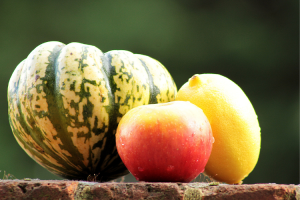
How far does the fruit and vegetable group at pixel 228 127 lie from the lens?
1.96ft

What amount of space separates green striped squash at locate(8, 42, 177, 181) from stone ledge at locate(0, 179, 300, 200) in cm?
15

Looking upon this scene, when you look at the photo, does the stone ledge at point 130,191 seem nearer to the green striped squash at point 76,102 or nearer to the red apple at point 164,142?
the red apple at point 164,142

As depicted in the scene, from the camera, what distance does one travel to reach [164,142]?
49 centimetres

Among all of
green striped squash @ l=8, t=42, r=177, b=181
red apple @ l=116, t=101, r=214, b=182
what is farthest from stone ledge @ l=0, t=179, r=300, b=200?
green striped squash @ l=8, t=42, r=177, b=181

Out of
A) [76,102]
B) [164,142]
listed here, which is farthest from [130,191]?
[76,102]

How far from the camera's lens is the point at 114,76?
24.7 inches

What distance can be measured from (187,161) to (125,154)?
102 mm

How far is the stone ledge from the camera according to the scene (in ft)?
1.47

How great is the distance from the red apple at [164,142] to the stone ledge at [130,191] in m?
0.04

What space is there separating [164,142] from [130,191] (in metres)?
0.09

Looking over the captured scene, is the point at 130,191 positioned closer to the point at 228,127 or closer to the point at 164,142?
the point at 164,142

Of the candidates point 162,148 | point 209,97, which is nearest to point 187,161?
point 162,148

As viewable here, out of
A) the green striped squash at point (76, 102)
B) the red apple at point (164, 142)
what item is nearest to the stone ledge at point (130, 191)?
the red apple at point (164, 142)

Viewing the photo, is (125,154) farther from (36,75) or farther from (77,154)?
(36,75)
